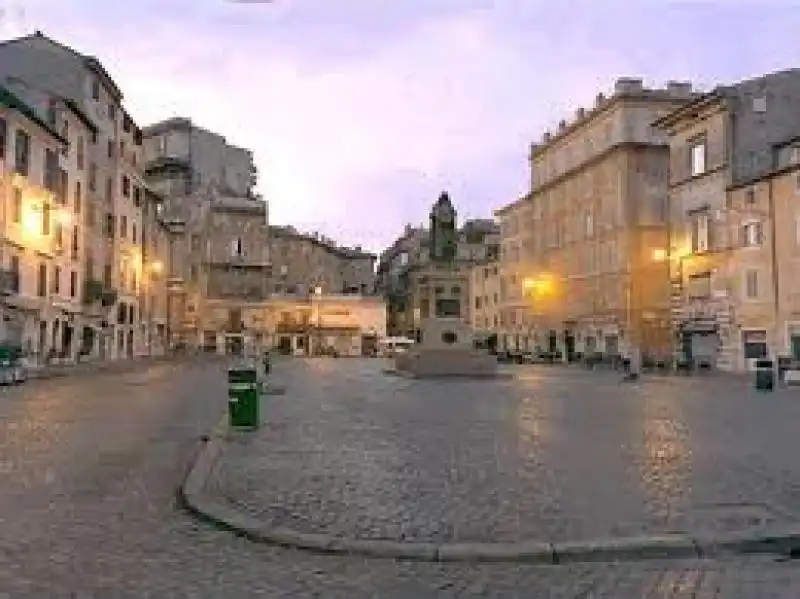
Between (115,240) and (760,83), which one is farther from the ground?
(760,83)

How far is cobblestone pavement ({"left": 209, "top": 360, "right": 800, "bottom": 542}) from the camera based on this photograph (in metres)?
8.77

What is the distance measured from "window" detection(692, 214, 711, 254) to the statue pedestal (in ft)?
74.1

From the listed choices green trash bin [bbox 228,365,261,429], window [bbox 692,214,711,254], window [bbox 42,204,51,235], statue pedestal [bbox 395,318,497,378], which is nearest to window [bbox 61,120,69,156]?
window [bbox 42,204,51,235]

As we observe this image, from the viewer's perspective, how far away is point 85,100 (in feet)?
211

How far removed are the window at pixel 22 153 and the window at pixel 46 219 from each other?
134 inches

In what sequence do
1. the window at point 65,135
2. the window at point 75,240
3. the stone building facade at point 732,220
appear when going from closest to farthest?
the stone building facade at point 732,220 < the window at point 65,135 < the window at point 75,240

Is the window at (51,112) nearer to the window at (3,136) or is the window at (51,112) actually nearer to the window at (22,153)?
the window at (22,153)

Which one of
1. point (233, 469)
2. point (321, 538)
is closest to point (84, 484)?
point (233, 469)

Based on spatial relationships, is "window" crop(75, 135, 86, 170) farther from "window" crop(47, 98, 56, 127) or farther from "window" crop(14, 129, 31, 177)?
"window" crop(14, 129, 31, 177)

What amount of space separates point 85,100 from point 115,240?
1155cm

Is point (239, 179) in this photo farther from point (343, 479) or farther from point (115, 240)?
point (343, 479)

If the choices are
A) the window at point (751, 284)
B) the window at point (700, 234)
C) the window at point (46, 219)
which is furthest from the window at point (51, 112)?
the window at point (751, 284)

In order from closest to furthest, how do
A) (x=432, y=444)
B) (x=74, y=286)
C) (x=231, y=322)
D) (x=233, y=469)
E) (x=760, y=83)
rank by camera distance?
(x=233, y=469), (x=432, y=444), (x=760, y=83), (x=74, y=286), (x=231, y=322)

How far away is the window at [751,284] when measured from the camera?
54.2 meters
